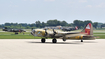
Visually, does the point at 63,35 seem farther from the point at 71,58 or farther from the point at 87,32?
the point at 71,58

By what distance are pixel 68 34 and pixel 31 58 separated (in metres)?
20.3

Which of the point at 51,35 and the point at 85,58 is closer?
the point at 85,58

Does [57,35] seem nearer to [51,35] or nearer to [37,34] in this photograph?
[51,35]

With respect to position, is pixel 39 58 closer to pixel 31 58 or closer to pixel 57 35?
pixel 31 58

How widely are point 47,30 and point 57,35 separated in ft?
7.05

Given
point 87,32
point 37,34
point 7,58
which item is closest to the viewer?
point 7,58

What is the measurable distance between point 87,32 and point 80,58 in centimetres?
2358

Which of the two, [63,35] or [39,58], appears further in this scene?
[63,35]

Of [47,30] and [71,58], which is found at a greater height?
[47,30]

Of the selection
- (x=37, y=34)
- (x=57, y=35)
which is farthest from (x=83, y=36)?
(x=37, y=34)

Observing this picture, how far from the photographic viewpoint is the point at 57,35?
35.9 metres

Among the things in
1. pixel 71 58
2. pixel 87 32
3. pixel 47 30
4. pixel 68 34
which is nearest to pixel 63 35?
pixel 68 34

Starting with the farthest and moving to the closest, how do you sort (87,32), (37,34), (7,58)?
(87,32)
(37,34)
(7,58)

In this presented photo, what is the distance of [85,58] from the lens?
55.1ft
